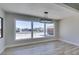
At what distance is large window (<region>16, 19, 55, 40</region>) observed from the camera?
512 centimetres

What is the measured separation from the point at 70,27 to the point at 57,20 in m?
1.49

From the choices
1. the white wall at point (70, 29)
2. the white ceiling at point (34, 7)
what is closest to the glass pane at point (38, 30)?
the white wall at point (70, 29)

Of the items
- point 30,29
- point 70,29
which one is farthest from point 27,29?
point 70,29

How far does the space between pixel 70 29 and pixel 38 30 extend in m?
2.18

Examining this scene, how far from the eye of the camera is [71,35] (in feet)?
18.7

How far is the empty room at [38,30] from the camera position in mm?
4109

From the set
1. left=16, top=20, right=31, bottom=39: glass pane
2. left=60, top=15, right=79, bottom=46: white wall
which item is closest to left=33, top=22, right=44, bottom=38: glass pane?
left=16, top=20, right=31, bottom=39: glass pane

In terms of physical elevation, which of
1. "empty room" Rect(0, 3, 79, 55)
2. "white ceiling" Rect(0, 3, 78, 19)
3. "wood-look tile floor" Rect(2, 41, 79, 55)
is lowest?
"wood-look tile floor" Rect(2, 41, 79, 55)

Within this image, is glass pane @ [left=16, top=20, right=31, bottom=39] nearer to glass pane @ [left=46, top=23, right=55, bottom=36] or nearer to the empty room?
the empty room

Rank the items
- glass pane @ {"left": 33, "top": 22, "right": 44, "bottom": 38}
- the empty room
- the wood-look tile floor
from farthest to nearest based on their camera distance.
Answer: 1. glass pane @ {"left": 33, "top": 22, "right": 44, "bottom": 38}
2. the empty room
3. the wood-look tile floor

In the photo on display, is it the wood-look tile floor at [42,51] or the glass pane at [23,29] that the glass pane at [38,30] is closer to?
the glass pane at [23,29]

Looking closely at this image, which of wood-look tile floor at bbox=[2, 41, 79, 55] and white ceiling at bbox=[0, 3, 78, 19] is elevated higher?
white ceiling at bbox=[0, 3, 78, 19]

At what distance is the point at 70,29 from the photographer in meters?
5.78
